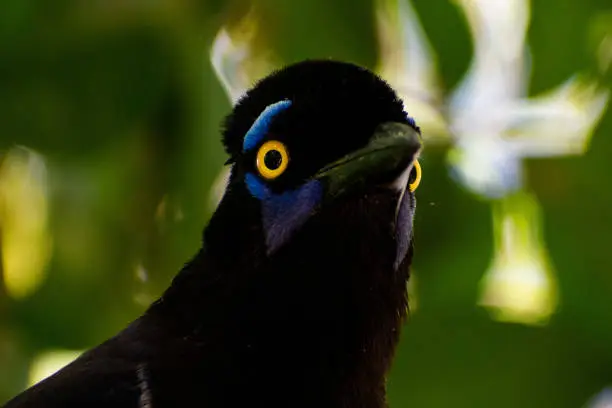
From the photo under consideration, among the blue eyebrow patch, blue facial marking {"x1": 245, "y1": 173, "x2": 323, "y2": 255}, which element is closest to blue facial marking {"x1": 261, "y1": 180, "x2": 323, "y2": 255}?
blue facial marking {"x1": 245, "y1": 173, "x2": 323, "y2": 255}

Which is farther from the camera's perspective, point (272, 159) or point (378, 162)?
point (272, 159)

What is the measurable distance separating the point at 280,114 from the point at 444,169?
0.92 metres

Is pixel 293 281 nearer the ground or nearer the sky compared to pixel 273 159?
nearer the ground

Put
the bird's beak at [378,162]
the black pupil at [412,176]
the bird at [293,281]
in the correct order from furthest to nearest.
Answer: the black pupil at [412,176] → the bird at [293,281] → the bird's beak at [378,162]

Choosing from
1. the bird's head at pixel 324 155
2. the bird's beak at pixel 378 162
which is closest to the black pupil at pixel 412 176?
the bird's head at pixel 324 155

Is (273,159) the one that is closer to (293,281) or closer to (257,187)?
(257,187)

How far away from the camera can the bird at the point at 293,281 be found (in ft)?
6.52

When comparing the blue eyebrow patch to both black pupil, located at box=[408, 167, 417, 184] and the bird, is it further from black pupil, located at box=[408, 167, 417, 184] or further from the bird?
black pupil, located at box=[408, 167, 417, 184]

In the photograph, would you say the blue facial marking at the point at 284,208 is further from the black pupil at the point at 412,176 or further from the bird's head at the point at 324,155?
the black pupil at the point at 412,176

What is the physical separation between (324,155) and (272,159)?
0.34 ft

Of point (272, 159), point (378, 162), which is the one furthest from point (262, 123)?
point (378, 162)

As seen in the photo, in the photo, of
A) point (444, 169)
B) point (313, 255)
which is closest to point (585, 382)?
point (444, 169)

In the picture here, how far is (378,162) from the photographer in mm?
1896

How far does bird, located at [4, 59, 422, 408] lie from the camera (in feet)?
6.52
